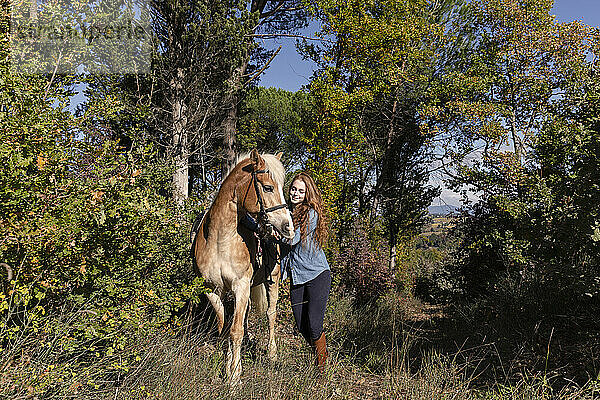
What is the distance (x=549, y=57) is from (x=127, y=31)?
10.3 meters

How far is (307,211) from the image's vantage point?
373cm

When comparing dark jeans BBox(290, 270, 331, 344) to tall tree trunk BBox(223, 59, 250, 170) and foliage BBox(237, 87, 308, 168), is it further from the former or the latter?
foliage BBox(237, 87, 308, 168)

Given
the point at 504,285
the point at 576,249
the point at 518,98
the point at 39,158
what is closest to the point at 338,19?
the point at 518,98

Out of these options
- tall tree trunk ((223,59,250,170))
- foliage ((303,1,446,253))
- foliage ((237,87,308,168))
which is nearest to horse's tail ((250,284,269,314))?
foliage ((303,1,446,253))

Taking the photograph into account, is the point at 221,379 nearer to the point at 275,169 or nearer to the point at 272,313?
the point at 272,313

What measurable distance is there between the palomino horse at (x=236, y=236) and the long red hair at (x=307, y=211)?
0.93 feet

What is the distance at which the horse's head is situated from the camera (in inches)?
131

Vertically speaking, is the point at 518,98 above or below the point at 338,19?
below

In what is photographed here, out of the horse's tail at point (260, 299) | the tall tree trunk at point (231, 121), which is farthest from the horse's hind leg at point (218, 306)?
the tall tree trunk at point (231, 121)

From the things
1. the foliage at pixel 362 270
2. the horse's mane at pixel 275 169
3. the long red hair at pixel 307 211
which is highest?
the horse's mane at pixel 275 169

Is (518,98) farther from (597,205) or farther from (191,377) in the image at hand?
(191,377)

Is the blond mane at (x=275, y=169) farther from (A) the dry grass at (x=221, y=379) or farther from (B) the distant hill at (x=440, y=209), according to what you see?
(B) the distant hill at (x=440, y=209)

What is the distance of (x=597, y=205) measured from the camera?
11.4 feet

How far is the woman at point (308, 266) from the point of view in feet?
11.7
